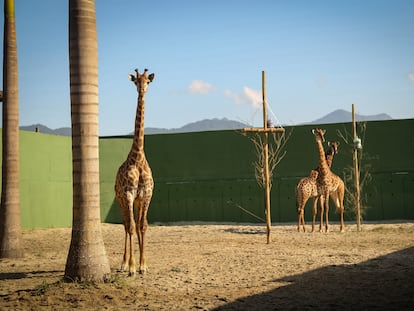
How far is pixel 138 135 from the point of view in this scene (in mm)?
10703

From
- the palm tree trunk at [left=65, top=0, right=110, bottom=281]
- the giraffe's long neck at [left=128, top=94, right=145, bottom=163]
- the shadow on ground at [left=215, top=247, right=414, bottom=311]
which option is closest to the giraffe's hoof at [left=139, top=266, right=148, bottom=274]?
the palm tree trunk at [left=65, top=0, right=110, bottom=281]

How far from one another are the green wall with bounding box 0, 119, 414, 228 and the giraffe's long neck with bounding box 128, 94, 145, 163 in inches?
383

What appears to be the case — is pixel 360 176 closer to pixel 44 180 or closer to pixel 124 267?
pixel 44 180

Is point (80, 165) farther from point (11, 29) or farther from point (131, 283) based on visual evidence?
point (11, 29)

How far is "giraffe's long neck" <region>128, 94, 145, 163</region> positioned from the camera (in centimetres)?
1054

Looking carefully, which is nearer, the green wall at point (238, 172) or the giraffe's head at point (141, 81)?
the giraffe's head at point (141, 81)

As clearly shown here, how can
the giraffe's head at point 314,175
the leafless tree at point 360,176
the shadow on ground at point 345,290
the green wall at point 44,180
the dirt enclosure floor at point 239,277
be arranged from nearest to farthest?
the shadow on ground at point 345,290 < the dirt enclosure floor at point 239,277 < the giraffe's head at point 314,175 < the green wall at point 44,180 < the leafless tree at point 360,176

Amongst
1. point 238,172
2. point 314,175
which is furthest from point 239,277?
point 238,172

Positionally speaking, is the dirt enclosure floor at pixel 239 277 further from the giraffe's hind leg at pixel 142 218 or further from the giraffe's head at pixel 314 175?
the giraffe's head at pixel 314 175

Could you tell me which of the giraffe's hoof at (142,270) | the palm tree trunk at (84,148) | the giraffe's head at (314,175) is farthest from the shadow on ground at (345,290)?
the giraffe's head at (314,175)

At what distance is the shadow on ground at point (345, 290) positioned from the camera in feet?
25.2

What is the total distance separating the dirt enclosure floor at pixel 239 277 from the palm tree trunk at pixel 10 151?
0.46 metres

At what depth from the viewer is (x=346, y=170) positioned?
21.1m

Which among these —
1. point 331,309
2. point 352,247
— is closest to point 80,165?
point 331,309
